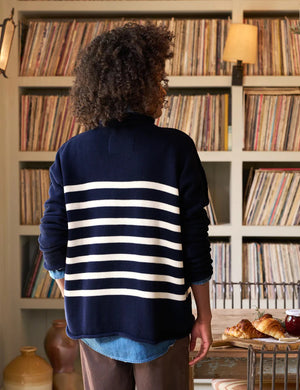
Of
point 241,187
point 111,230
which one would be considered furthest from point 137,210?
point 241,187

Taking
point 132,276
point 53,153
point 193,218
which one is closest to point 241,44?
point 53,153

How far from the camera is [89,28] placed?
3.22 meters

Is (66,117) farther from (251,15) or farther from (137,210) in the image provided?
(137,210)

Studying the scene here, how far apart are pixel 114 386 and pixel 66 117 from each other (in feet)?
6.91

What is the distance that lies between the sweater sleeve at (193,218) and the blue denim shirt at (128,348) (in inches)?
6.6

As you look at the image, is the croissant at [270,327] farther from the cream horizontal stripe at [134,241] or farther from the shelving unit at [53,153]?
the shelving unit at [53,153]

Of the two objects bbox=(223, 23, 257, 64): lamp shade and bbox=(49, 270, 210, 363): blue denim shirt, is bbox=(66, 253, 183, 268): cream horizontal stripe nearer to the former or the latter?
bbox=(49, 270, 210, 363): blue denim shirt

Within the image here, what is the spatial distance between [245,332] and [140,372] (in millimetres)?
657

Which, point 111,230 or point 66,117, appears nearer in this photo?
point 111,230

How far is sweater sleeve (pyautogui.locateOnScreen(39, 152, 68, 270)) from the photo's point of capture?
138cm

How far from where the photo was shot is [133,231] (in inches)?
51.1

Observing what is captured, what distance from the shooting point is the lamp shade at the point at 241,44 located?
9.85 feet

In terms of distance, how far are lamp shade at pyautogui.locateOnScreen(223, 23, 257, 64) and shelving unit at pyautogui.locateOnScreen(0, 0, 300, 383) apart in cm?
15

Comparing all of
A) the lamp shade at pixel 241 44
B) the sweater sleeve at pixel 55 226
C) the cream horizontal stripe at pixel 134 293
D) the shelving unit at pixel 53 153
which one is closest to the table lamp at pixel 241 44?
the lamp shade at pixel 241 44
